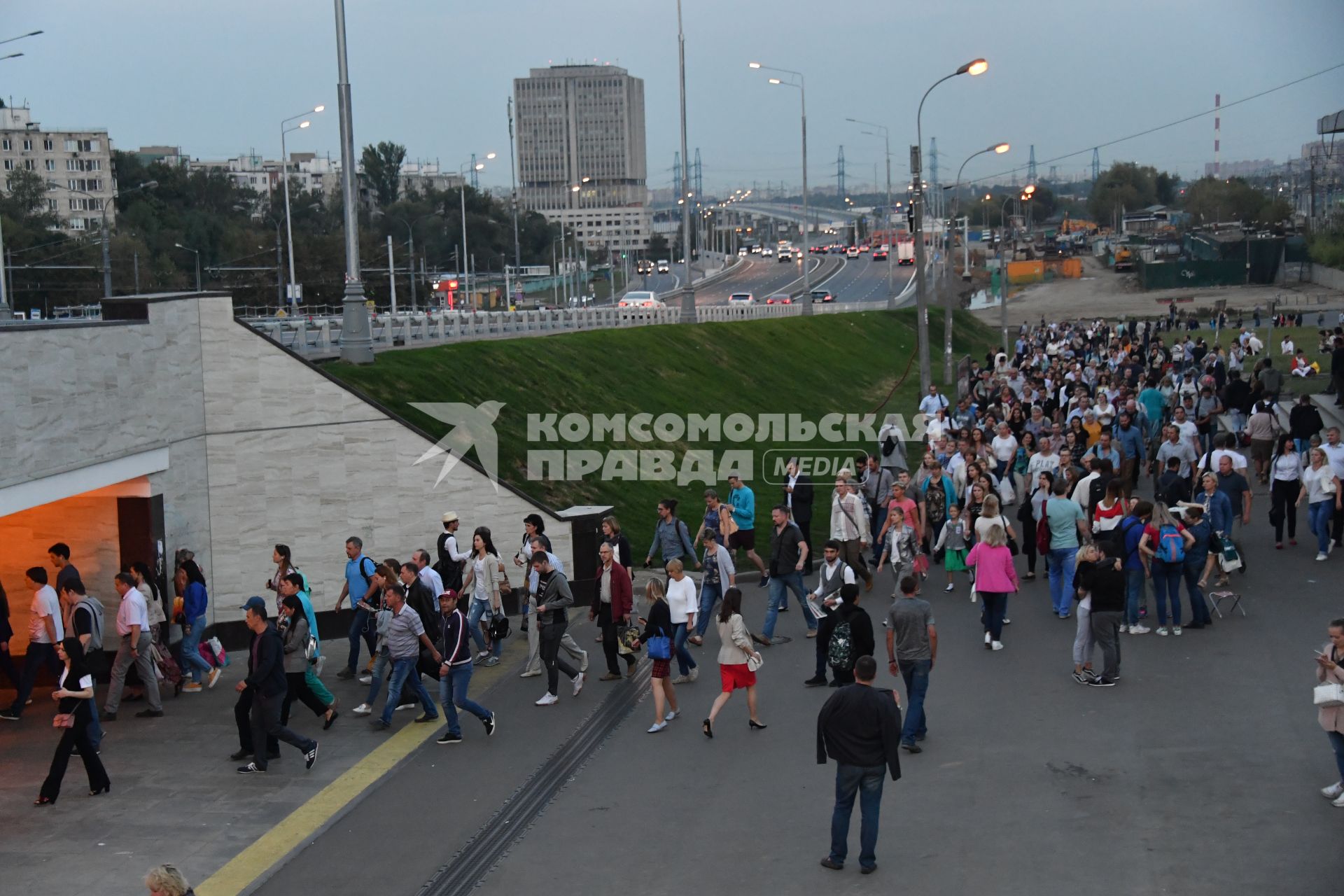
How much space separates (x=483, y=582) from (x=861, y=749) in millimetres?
6521

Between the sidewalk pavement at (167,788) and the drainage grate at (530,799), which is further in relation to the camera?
the sidewalk pavement at (167,788)

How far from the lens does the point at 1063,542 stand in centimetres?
1367

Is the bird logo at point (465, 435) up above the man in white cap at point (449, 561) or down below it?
above

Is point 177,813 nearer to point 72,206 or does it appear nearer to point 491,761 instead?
point 491,761

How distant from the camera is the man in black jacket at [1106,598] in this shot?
36.2 feet

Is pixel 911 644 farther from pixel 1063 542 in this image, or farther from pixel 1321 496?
pixel 1321 496

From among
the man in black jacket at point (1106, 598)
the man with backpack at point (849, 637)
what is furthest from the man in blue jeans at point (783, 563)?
the man in black jacket at point (1106, 598)

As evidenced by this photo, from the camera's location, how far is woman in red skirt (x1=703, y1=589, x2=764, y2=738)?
1044 cm

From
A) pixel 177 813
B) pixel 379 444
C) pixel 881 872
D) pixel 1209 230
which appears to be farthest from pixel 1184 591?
pixel 1209 230

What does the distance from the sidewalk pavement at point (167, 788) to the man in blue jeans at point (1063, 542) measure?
19.8 feet

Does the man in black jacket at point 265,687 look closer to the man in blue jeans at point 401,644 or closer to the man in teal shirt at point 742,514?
the man in blue jeans at point 401,644

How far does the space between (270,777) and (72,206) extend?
96.7 meters

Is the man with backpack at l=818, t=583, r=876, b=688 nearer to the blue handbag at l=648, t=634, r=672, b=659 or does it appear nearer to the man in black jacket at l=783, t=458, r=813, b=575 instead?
the blue handbag at l=648, t=634, r=672, b=659

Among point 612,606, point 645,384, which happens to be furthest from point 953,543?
A: point 645,384
